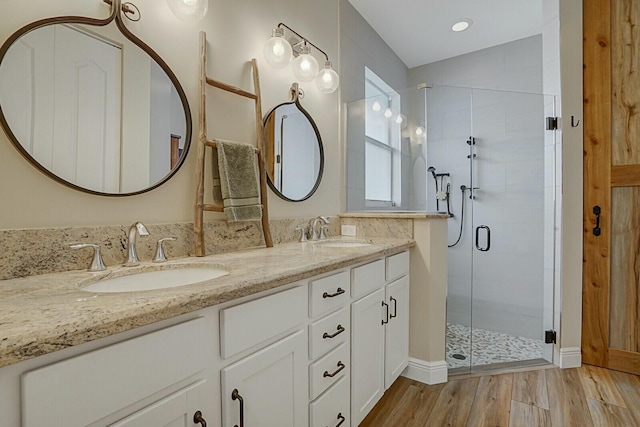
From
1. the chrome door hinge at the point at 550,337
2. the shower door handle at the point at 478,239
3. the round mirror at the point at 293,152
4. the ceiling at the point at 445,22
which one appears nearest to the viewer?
the round mirror at the point at 293,152

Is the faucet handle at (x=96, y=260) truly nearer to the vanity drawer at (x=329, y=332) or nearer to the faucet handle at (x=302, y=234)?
the vanity drawer at (x=329, y=332)

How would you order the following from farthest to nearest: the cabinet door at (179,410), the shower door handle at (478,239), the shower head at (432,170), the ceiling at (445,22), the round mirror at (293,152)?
the shower door handle at (478,239)
the shower head at (432,170)
the ceiling at (445,22)
the round mirror at (293,152)
the cabinet door at (179,410)

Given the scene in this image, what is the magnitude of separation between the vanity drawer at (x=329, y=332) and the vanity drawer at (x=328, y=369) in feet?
0.10

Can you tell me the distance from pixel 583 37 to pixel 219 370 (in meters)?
2.89

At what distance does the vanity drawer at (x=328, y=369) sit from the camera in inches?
47.3

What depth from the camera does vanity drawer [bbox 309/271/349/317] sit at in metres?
1.21

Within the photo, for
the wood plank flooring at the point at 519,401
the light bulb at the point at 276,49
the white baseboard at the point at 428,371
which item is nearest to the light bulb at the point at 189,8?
the light bulb at the point at 276,49

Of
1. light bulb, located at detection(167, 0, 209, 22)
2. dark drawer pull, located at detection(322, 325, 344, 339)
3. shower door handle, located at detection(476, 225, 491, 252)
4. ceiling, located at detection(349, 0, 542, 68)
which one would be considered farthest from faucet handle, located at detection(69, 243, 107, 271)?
shower door handle, located at detection(476, 225, 491, 252)

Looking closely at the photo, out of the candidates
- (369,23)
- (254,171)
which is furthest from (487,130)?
(254,171)

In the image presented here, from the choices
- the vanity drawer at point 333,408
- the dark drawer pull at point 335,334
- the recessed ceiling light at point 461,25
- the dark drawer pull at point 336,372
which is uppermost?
the recessed ceiling light at point 461,25

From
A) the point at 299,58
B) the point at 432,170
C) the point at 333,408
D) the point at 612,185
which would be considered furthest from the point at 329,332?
the point at 612,185

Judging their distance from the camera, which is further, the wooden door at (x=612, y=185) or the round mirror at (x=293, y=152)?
the wooden door at (x=612, y=185)

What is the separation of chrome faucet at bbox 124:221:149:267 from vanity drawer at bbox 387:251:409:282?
1179 millimetres

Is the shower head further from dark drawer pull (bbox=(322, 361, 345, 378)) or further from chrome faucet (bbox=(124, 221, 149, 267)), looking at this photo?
chrome faucet (bbox=(124, 221, 149, 267))
